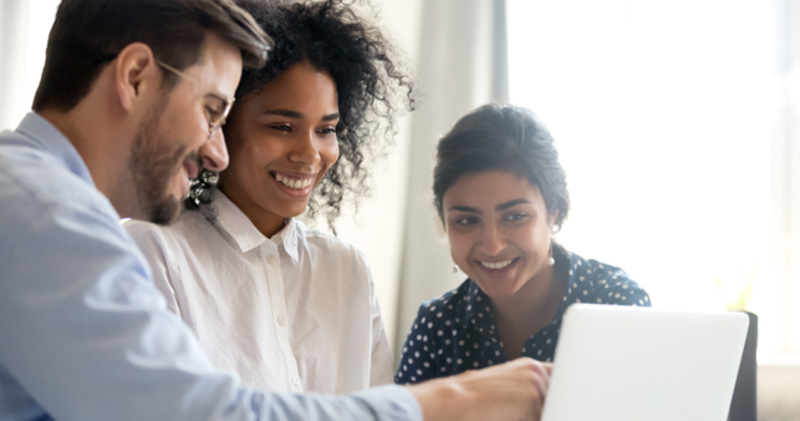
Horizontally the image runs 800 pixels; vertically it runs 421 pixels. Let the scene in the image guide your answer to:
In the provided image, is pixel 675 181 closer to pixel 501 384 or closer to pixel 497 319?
pixel 497 319

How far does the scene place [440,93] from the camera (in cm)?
352

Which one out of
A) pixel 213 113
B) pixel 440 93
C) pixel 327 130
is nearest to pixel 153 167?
pixel 213 113

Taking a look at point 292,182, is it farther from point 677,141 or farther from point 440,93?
point 677,141

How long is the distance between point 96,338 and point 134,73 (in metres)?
0.40

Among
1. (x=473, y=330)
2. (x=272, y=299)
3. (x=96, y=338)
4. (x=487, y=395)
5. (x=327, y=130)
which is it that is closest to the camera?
(x=96, y=338)

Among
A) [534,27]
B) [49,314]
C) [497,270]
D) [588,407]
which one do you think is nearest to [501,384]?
[588,407]

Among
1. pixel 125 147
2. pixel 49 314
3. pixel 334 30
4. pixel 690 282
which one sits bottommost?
pixel 690 282

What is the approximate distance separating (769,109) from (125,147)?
2.79 meters

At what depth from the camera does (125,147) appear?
3.37 feet

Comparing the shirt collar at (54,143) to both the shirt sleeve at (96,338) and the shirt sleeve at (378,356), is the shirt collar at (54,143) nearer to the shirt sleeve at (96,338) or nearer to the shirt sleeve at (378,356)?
the shirt sleeve at (96,338)

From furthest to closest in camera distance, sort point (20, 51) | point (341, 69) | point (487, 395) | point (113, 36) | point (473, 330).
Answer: point (20, 51), point (473, 330), point (341, 69), point (113, 36), point (487, 395)

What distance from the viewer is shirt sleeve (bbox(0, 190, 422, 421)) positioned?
29.3 inches

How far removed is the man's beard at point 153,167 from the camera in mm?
1033

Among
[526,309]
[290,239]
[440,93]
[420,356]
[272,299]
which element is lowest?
[420,356]
